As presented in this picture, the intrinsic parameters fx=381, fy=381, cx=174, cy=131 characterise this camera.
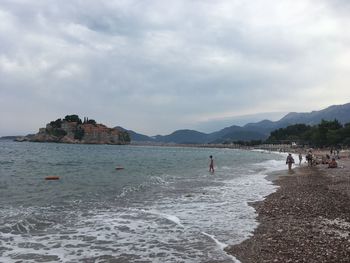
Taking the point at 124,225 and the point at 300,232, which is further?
the point at 124,225

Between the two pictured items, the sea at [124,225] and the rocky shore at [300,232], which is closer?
the rocky shore at [300,232]

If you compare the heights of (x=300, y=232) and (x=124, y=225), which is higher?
(x=300, y=232)

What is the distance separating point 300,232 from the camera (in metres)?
12.3

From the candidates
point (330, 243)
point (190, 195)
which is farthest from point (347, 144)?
point (330, 243)

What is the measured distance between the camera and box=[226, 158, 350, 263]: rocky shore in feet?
32.2

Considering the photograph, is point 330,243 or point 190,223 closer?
point 330,243

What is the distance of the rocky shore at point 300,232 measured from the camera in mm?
9828

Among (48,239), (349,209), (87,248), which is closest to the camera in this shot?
Result: (87,248)

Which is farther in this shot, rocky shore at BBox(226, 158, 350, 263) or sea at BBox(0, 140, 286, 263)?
sea at BBox(0, 140, 286, 263)

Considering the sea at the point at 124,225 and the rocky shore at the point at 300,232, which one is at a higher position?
the rocky shore at the point at 300,232

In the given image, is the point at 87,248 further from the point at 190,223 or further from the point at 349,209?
the point at 349,209

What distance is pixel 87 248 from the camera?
11.5m

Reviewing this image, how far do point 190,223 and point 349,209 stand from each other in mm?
6734

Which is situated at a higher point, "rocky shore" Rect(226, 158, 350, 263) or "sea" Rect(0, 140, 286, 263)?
"rocky shore" Rect(226, 158, 350, 263)
